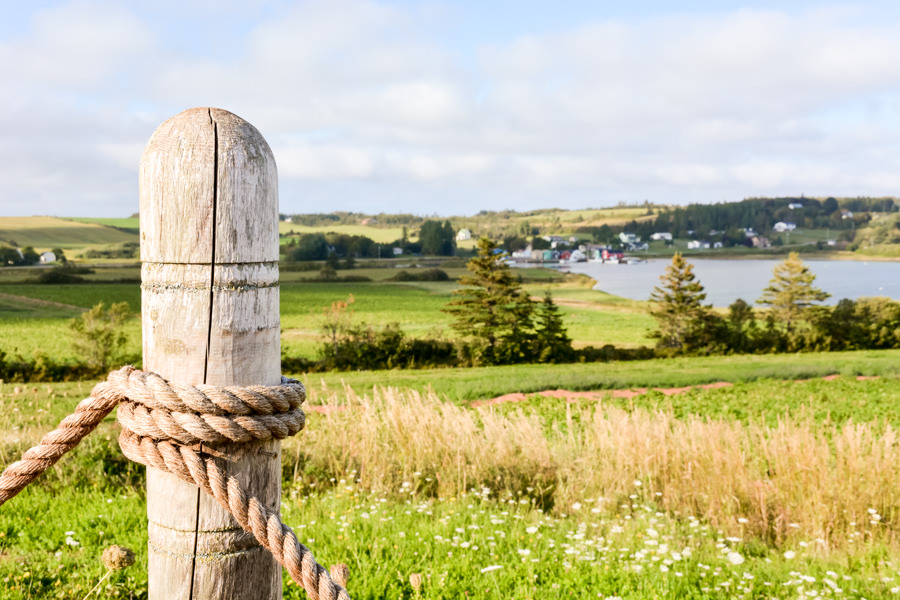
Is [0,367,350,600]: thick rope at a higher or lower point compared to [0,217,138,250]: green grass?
lower

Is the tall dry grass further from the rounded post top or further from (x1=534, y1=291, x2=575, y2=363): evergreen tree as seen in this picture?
(x1=534, y1=291, x2=575, y2=363): evergreen tree

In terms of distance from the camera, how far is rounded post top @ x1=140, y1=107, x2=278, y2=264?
1455 mm

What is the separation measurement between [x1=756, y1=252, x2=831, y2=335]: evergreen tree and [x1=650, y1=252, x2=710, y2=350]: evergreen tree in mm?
4824

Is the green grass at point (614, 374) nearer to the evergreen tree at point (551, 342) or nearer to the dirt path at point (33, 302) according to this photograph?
the evergreen tree at point (551, 342)

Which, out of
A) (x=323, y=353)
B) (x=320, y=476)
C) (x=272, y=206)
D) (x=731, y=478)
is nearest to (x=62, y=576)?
(x=320, y=476)

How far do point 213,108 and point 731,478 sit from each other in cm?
554

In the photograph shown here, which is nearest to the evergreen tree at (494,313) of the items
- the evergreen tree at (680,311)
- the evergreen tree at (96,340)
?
the evergreen tree at (680,311)

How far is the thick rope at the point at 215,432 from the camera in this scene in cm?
144

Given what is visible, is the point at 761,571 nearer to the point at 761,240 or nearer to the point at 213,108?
the point at 213,108

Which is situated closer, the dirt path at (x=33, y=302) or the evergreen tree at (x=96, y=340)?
the evergreen tree at (x=96, y=340)

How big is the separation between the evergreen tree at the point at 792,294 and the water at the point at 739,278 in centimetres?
1398

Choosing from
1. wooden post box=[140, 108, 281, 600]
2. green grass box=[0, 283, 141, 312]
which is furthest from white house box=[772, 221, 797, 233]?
wooden post box=[140, 108, 281, 600]

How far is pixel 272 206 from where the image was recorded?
1550mm

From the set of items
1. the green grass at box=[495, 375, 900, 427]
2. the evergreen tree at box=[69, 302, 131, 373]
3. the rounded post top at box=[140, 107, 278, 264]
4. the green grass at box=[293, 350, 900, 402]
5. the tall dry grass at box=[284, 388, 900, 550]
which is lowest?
the green grass at box=[293, 350, 900, 402]
